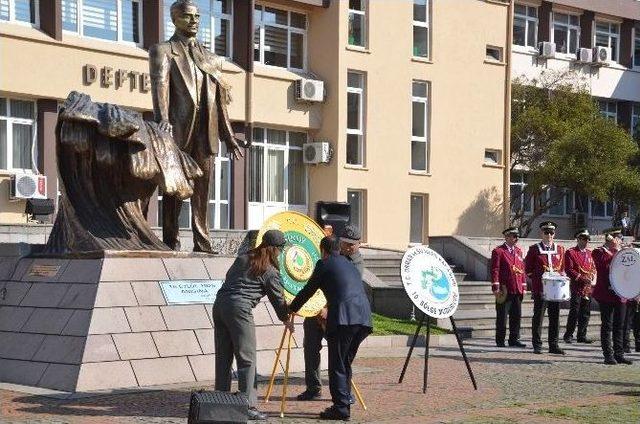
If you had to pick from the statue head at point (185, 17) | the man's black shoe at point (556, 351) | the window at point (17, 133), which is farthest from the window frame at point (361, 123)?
the statue head at point (185, 17)

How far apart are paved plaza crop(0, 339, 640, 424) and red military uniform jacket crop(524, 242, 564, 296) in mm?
1996

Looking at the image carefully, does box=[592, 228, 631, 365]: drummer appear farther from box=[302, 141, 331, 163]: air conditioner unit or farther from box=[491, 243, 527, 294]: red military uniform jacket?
box=[302, 141, 331, 163]: air conditioner unit

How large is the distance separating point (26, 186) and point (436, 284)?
646 inches

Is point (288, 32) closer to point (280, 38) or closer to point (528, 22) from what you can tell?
point (280, 38)

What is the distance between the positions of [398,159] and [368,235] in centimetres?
254

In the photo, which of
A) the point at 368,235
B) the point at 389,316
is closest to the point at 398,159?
the point at 368,235

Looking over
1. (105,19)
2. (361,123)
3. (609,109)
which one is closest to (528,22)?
(609,109)

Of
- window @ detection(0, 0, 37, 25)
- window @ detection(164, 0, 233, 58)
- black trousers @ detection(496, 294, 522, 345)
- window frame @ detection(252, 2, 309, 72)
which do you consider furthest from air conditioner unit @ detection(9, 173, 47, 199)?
black trousers @ detection(496, 294, 522, 345)

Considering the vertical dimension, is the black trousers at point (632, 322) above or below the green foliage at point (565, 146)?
below

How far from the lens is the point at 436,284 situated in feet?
46.3

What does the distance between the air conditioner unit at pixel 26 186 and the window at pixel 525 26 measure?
68.1 ft

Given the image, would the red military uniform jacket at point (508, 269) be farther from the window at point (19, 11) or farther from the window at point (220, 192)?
the window at point (220, 192)

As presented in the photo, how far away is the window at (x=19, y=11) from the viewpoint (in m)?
29.0

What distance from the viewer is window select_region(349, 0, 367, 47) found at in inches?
1421
